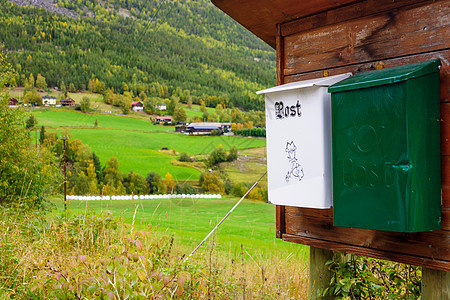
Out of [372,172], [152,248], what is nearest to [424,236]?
[372,172]

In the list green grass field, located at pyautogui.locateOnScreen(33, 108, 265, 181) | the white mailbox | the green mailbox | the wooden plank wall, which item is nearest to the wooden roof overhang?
the wooden plank wall

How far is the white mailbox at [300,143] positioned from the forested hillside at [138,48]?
857 inches

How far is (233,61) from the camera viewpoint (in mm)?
30141

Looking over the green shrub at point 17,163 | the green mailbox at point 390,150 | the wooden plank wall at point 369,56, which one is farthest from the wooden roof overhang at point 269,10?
the green shrub at point 17,163

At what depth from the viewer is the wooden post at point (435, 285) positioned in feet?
6.54

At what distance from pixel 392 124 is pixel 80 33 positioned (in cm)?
2713

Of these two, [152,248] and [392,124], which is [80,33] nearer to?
[152,248]

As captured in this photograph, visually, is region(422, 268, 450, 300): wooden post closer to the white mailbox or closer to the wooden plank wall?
the wooden plank wall

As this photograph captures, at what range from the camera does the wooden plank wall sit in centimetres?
190

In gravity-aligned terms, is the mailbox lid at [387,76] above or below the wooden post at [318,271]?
above

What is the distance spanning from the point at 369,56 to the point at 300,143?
601mm

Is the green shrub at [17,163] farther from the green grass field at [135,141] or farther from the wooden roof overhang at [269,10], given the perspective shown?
the green grass field at [135,141]

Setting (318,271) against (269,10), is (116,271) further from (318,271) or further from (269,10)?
(269,10)

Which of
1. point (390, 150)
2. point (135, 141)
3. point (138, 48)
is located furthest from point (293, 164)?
point (138, 48)
